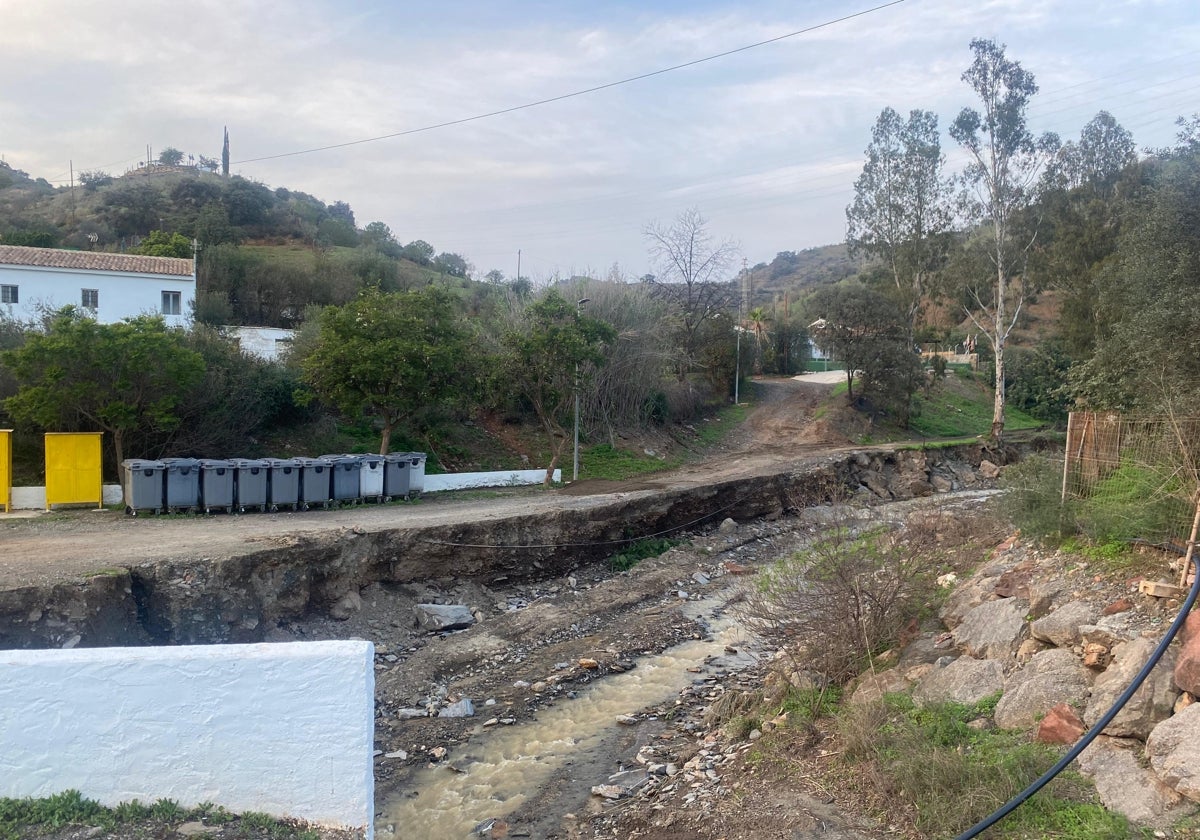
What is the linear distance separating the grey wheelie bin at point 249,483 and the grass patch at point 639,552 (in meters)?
7.31

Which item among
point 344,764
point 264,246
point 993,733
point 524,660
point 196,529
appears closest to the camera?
point 344,764

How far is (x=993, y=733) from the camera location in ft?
24.1

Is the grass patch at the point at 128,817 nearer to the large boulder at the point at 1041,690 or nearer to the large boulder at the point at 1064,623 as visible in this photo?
the large boulder at the point at 1041,690

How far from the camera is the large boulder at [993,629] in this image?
9008mm

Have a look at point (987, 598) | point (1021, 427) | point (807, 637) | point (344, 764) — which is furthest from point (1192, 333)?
point (1021, 427)

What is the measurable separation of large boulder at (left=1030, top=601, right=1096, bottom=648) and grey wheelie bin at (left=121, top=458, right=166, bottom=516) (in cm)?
1428

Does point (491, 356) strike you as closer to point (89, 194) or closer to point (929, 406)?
point (929, 406)

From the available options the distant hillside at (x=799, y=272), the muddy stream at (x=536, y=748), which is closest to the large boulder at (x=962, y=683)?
the muddy stream at (x=536, y=748)

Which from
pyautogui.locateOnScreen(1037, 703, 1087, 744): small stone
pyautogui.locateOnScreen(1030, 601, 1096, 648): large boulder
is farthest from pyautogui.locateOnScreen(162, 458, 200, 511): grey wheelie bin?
pyautogui.locateOnScreen(1037, 703, 1087, 744): small stone

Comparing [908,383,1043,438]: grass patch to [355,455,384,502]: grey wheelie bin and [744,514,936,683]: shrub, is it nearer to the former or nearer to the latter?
[355,455,384,502]: grey wheelie bin

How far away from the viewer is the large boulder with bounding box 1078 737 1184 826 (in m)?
5.78

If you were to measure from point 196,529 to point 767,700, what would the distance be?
10038mm

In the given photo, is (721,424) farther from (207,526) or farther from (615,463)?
(207,526)

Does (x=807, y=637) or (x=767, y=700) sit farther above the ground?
(x=807, y=637)
